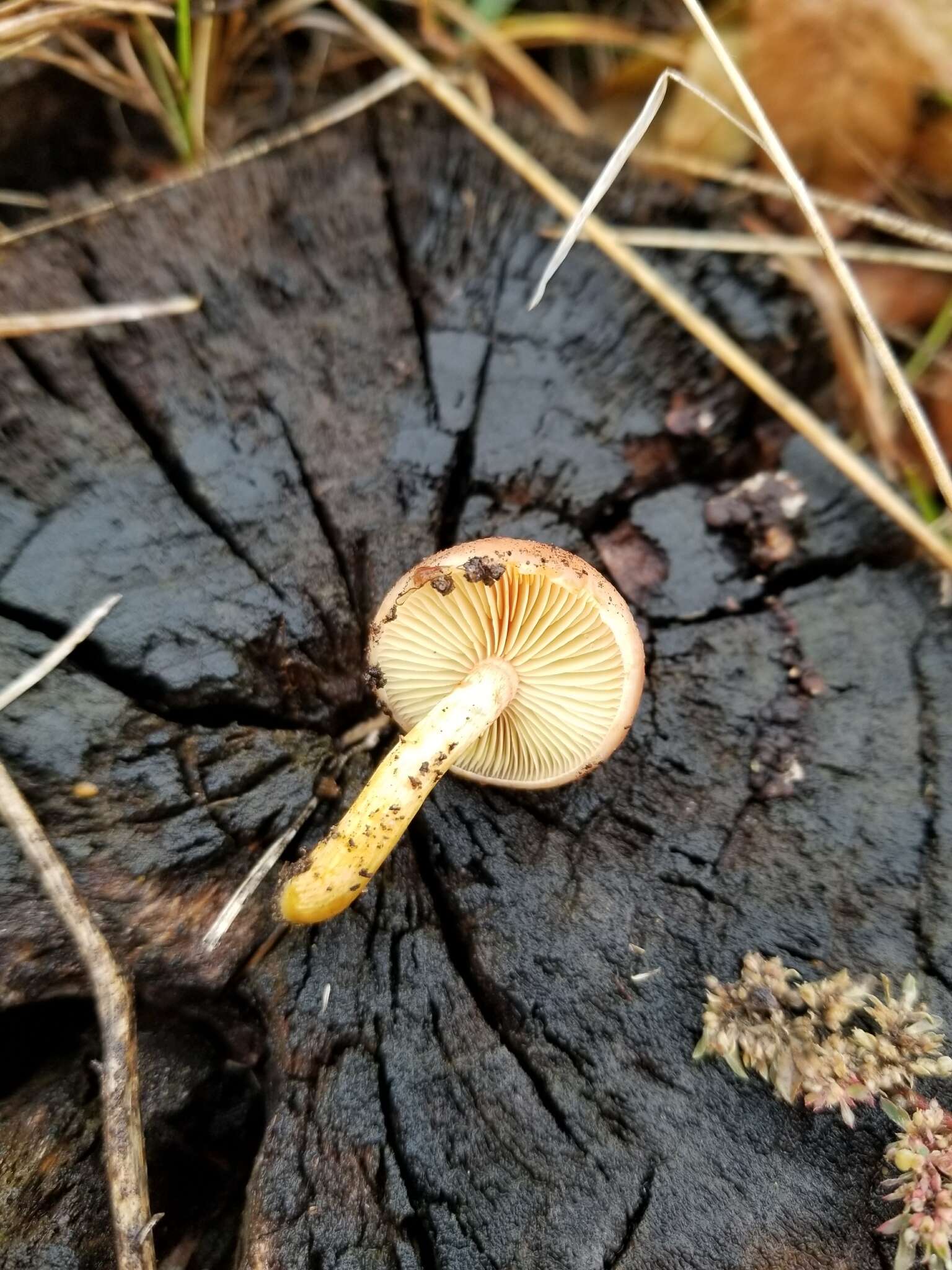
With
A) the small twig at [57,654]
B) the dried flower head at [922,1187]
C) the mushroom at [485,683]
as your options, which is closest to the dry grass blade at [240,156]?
the small twig at [57,654]

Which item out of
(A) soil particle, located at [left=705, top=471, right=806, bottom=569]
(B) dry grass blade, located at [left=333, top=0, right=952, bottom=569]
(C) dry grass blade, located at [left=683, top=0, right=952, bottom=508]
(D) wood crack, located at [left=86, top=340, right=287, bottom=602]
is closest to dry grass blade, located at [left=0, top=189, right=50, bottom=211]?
(D) wood crack, located at [left=86, top=340, right=287, bottom=602]

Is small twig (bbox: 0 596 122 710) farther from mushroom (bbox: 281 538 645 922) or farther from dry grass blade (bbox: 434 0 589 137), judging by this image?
dry grass blade (bbox: 434 0 589 137)

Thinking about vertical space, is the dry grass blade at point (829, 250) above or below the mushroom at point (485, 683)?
above

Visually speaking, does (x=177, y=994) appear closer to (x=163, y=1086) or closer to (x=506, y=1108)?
(x=163, y=1086)

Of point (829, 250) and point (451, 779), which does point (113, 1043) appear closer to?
point (451, 779)

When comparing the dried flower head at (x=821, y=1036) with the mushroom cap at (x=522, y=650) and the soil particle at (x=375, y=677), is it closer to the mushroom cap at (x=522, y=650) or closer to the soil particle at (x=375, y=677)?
the mushroom cap at (x=522, y=650)

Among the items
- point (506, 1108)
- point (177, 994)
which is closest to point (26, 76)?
point (177, 994)
